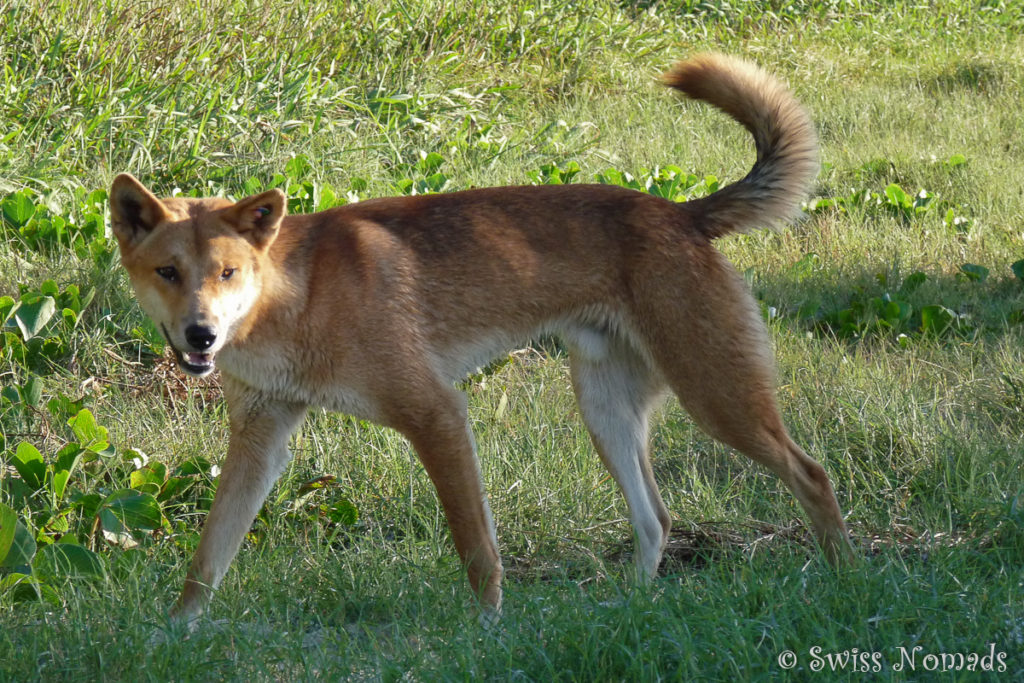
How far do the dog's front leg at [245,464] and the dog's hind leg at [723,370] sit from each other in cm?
118

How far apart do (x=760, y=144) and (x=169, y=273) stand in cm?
205

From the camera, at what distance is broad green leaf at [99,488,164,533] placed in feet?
12.0

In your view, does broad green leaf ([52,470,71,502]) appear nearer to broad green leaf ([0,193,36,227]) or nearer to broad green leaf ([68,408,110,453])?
broad green leaf ([68,408,110,453])

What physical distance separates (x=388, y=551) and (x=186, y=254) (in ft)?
3.65

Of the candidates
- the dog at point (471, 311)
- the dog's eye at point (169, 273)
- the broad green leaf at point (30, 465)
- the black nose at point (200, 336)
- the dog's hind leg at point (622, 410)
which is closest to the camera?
the black nose at point (200, 336)

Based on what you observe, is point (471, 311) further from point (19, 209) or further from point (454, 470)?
point (19, 209)

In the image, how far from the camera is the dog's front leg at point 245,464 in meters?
3.58

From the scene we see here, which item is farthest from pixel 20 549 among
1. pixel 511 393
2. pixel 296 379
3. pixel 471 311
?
pixel 511 393

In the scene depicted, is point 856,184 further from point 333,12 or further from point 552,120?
point 333,12

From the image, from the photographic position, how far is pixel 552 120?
840 centimetres

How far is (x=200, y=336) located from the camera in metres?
3.28

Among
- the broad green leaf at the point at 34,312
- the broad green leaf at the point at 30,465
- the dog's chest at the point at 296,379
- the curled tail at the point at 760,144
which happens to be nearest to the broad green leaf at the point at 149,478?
the broad green leaf at the point at 30,465

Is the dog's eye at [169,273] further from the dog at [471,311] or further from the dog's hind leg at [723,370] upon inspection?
the dog's hind leg at [723,370]

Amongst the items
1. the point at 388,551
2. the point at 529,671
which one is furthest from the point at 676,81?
the point at 529,671
